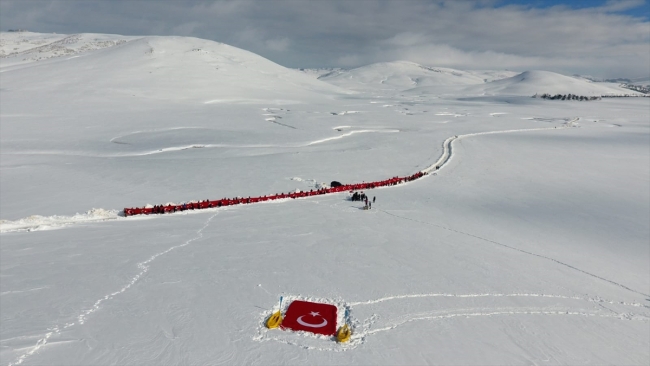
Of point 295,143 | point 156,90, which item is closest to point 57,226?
point 295,143

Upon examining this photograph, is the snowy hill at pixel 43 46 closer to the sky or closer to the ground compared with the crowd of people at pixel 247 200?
closer to the sky

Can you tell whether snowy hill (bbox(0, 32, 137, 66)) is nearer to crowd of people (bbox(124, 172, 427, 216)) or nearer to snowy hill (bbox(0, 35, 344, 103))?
snowy hill (bbox(0, 35, 344, 103))

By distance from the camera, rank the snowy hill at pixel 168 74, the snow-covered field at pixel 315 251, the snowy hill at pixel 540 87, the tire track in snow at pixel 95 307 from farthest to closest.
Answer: the snowy hill at pixel 540 87, the snowy hill at pixel 168 74, the snow-covered field at pixel 315 251, the tire track in snow at pixel 95 307

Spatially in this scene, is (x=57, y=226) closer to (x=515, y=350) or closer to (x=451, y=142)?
(x=515, y=350)

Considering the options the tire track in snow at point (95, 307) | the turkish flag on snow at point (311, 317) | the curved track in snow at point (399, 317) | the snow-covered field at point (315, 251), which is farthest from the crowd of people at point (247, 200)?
the turkish flag on snow at point (311, 317)

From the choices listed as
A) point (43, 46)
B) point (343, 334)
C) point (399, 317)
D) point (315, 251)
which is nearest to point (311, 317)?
point (343, 334)

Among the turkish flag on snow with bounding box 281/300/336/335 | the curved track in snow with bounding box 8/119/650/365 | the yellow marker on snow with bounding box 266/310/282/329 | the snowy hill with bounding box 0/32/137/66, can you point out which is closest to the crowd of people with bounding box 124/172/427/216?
the curved track in snow with bounding box 8/119/650/365

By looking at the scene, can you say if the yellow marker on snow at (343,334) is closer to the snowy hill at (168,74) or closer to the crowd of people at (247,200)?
the crowd of people at (247,200)
